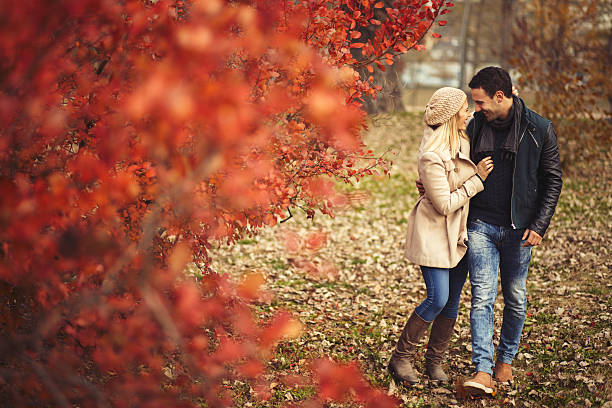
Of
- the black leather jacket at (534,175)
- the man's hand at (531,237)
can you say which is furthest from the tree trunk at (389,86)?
the man's hand at (531,237)

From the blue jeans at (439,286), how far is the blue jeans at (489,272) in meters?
0.15

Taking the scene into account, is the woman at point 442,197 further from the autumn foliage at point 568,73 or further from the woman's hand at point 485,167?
the autumn foliage at point 568,73

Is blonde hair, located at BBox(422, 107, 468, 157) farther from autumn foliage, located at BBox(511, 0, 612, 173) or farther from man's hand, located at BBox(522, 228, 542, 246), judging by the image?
autumn foliage, located at BBox(511, 0, 612, 173)

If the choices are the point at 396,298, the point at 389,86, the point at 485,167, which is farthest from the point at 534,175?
the point at 389,86

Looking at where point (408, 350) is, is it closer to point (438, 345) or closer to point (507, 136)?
point (438, 345)

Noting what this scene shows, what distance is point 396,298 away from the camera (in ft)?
21.6

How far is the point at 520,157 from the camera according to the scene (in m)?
4.00

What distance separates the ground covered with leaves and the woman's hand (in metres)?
1.12

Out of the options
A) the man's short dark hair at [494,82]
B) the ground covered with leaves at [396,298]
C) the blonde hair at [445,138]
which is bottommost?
the ground covered with leaves at [396,298]

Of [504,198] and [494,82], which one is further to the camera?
[504,198]

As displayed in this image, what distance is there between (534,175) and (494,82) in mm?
739

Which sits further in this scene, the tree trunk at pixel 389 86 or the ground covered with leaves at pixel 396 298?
the tree trunk at pixel 389 86

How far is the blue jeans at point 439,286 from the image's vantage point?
408 cm

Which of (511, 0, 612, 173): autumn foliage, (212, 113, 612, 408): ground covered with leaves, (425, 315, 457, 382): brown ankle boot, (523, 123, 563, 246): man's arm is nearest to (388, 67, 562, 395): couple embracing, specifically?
(523, 123, 563, 246): man's arm
